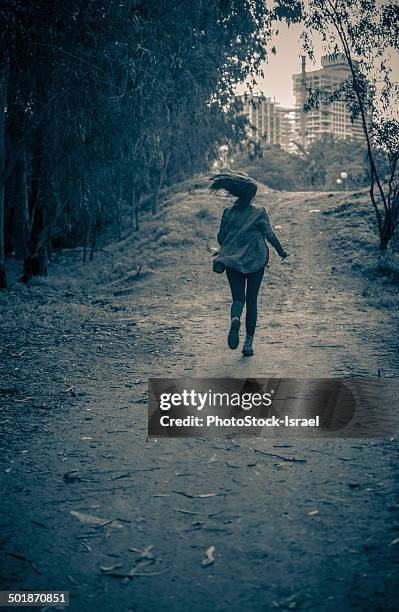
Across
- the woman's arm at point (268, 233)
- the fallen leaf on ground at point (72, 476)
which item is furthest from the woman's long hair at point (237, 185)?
the fallen leaf on ground at point (72, 476)

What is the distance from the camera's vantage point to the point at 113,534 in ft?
9.61

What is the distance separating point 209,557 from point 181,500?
64 centimetres

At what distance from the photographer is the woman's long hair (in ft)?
21.9

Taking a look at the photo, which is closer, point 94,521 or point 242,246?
point 94,521

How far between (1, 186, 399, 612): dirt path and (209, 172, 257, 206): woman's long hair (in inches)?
76.8

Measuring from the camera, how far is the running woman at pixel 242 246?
6590 mm

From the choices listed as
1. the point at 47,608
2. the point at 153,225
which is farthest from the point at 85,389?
the point at 153,225

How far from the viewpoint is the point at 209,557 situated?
2.69 metres

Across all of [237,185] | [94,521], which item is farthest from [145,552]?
[237,185]

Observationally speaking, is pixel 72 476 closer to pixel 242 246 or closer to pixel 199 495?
pixel 199 495

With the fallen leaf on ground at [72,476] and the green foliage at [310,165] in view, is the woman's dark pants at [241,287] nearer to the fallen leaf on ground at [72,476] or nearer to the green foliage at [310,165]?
the fallen leaf on ground at [72,476]

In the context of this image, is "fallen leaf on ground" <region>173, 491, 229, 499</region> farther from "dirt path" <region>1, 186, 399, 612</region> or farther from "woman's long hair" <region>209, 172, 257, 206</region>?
"woman's long hair" <region>209, 172, 257, 206</region>

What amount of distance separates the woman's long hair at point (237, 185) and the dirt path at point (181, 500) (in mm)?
1951

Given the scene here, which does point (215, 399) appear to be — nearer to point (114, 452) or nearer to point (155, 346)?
point (114, 452)
